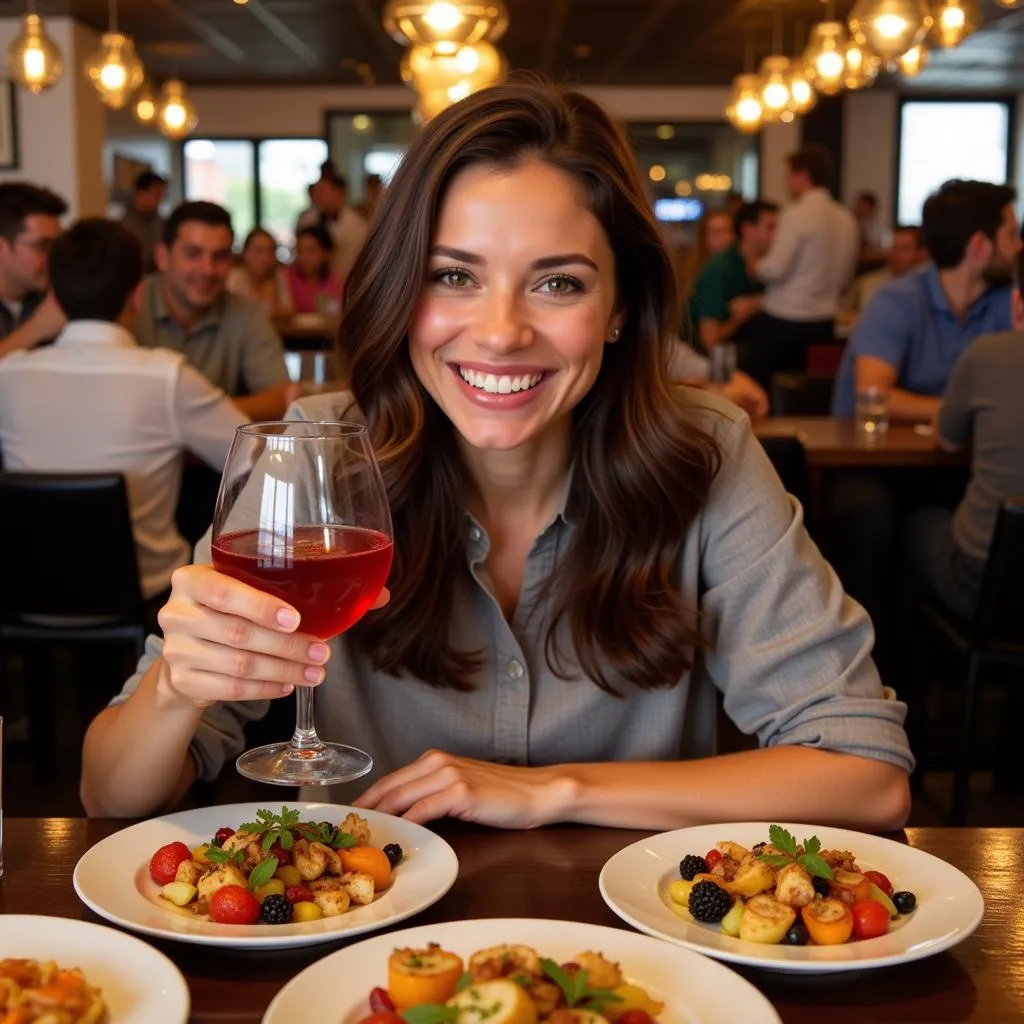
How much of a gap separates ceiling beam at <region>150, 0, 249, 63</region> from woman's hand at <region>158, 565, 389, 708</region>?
910 cm

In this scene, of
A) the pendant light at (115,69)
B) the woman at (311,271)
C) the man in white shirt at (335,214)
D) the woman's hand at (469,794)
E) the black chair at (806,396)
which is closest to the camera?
the woman's hand at (469,794)

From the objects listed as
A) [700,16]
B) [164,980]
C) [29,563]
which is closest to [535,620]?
[164,980]

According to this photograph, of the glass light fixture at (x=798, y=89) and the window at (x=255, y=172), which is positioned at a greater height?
the window at (x=255, y=172)

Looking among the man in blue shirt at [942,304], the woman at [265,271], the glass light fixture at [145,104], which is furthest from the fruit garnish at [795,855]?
the woman at [265,271]

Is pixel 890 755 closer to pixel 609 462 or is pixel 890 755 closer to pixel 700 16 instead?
pixel 609 462

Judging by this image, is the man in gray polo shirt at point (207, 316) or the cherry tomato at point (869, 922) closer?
the cherry tomato at point (869, 922)

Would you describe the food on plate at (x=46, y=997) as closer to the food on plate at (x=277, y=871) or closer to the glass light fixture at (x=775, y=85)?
the food on plate at (x=277, y=871)

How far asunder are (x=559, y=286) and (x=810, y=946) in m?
0.74

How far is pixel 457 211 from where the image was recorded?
1417 mm

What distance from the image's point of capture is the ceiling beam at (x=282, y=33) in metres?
9.55

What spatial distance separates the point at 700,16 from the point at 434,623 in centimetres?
925

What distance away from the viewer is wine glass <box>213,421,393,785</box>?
3.14 feet

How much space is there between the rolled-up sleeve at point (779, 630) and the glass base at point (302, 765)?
0.58 metres

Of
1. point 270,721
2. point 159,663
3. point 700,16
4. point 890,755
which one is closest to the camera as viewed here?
point 159,663
